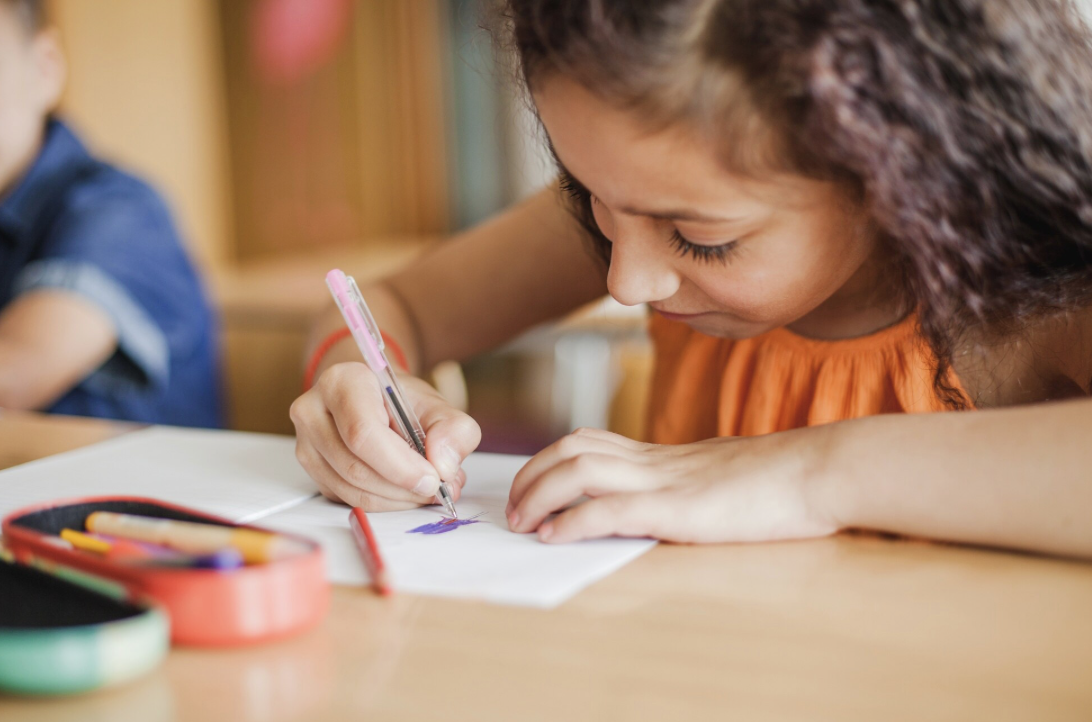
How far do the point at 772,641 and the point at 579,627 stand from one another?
9 cm

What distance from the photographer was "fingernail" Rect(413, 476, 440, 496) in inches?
26.2

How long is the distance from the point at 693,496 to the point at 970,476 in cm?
15

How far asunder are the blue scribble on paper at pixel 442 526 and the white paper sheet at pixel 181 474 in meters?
0.12

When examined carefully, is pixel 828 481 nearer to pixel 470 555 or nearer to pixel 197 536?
pixel 470 555

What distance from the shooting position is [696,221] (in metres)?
0.62

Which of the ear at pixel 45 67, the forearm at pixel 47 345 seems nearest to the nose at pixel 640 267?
the forearm at pixel 47 345

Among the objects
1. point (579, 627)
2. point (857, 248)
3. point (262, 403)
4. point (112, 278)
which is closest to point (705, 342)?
point (857, 248)

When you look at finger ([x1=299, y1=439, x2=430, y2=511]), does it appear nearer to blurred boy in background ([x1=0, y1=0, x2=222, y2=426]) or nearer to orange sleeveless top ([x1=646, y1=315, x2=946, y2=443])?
orange sleeveless top ([x1=646, y1=315, x2=946, y2=443])

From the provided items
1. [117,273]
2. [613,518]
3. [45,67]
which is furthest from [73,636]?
[45,67]

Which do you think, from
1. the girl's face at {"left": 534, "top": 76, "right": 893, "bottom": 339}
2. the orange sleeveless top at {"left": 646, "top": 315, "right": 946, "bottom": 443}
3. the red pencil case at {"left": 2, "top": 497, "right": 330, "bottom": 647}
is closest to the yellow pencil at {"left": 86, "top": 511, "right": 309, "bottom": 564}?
the red pencil case at {"left": 2, "top": 497, "right": 330, "bottom": 647}

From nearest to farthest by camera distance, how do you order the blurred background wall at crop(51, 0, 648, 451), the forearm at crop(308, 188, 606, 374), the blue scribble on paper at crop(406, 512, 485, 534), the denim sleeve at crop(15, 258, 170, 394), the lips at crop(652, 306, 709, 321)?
the blue scribble on paper at crop(406, 512, 485, 534) → the lips at crop(652, 306, 709, 321) → the forearm at crop(308, 188, 606, 374) → the denim sleeve at crop(15, 258, 170, 394) → the blurred background wall at crop(51, 0, 648, 451)

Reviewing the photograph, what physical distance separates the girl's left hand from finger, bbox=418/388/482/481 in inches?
3.3

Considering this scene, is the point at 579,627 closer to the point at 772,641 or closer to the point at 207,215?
the point at 772,641

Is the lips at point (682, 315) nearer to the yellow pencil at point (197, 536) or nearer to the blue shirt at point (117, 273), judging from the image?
the yellow pencil at point (197, 536)
